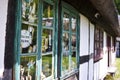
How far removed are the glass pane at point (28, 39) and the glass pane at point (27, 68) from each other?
0.10 metres

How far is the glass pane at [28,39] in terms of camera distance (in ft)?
11.9

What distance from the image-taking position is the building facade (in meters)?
3.25

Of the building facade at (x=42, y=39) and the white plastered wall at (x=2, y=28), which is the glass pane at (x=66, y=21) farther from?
the white plastered wall at (x=2, y=28)

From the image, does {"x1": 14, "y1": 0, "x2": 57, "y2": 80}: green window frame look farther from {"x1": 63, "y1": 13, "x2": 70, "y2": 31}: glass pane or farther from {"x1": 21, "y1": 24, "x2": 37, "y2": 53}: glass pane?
{"x1": 63, "y1": 13, "x2": 70, "y2": 31}: glass pane

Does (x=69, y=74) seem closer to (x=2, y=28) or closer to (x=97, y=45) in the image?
(x=2, y=28)

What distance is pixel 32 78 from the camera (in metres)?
4.01

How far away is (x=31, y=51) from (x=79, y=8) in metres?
2.72

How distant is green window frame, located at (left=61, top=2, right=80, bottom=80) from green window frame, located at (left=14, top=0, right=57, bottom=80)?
0.68 metres

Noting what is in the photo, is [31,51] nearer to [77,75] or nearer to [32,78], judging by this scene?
[32,78]

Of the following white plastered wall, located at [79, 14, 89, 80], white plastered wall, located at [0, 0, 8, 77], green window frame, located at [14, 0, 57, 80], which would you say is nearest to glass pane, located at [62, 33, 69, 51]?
green window frame, located at [14, 0, 57, 80]

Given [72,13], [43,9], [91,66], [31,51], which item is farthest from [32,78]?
[91,66]

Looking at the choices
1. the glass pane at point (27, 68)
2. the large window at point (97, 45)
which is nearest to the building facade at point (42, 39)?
the glass pane at point (27, 68)

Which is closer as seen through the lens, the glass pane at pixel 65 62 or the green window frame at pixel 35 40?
the green window frame at pixel 35 40

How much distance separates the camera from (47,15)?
462 centimetres
